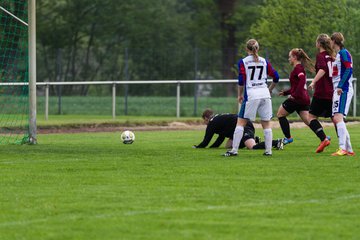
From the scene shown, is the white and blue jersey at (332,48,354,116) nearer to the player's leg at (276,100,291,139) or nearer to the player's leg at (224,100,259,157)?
the player's leg at (224,100,259,157)

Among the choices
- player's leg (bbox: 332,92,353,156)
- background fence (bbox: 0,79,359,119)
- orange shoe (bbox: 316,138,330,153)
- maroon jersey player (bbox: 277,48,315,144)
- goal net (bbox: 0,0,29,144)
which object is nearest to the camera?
player's leg (bbox: 332,92,353,156)

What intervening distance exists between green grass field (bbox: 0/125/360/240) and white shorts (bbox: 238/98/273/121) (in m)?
0.64

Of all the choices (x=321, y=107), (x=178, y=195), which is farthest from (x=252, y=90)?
(x=178, y=195)

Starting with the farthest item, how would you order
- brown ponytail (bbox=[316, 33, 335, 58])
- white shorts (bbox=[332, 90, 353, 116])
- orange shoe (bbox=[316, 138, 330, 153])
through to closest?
orange shoe (bbox=[316, 138, 330, 153])
brown ponytail (bbox=[316, 33, 335, 58])
white shorts (bbox=[332, 90, 353, 116])

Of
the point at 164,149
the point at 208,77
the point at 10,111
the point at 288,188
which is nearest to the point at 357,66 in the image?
the point at 208,77

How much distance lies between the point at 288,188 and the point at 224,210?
1.86 m

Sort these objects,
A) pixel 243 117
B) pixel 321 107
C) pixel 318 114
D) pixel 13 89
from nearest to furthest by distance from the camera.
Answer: pixel 243 117 → pixel 321 107 → pixel 318 114 → pixel 13 89

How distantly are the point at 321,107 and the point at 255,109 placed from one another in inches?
67.8

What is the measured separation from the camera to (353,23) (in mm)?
37281

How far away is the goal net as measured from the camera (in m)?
22.9

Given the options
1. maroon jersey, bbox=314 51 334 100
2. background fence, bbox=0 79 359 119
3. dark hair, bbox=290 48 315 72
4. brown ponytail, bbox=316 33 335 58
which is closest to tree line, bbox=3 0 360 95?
background fence, bbox=0 79 359 119

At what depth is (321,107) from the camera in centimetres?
1695

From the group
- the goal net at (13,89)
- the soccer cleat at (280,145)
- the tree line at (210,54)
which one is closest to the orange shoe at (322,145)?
the soccer cleat at (280,145)

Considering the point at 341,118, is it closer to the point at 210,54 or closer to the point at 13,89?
the point at 13,89
